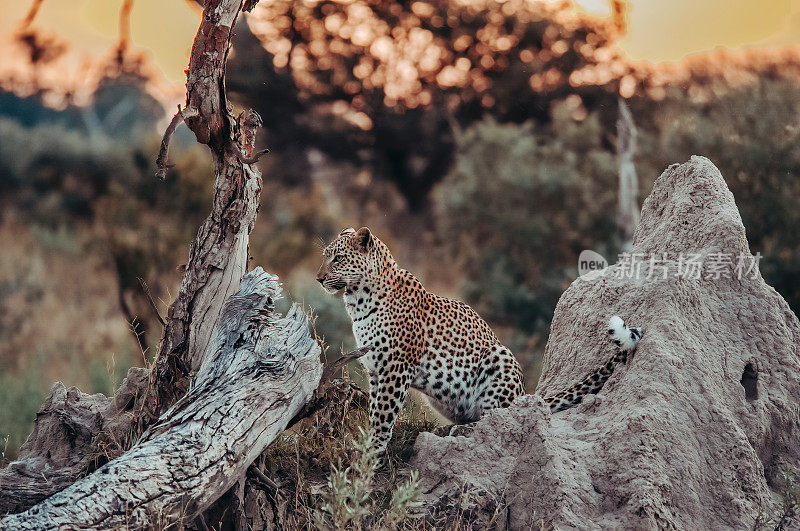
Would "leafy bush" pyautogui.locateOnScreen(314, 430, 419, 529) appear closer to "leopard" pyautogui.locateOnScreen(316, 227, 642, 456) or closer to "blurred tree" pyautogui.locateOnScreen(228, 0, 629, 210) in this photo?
"leopard" pyautogui.locateOnScreen(316, 227, 642, 456)

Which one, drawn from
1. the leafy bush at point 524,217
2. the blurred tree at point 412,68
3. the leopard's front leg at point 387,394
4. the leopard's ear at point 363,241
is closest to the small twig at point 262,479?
the leopard's front leg at point 387,394

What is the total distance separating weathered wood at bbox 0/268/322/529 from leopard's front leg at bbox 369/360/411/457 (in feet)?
3.65

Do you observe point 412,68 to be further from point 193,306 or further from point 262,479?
point 262,479

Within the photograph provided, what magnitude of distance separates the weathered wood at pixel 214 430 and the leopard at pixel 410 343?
1.07 meters

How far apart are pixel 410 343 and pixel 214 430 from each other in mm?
2157

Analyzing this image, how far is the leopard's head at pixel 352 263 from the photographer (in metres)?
7.23

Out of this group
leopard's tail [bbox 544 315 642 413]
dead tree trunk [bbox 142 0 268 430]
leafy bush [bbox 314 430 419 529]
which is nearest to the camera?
leafy bush [bbox 314 430 419 529]

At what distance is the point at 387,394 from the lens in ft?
22.9

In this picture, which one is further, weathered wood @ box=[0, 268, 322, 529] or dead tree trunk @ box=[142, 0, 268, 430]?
dead tree trunk @ box=[142, 0, 268, 430]

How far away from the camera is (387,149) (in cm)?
2819

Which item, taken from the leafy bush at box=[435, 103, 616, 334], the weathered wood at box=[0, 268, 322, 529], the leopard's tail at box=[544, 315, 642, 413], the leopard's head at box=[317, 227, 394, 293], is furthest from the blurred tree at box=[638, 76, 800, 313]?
the weathered wood at box=[0, 268, 322, 529]

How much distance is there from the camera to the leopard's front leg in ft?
22.5

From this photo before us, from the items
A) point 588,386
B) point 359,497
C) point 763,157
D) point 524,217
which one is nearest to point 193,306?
point 359,497

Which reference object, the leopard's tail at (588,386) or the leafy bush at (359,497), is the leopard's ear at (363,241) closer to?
the leopard's tail at (588,386)
